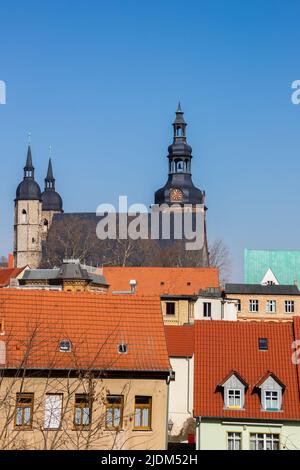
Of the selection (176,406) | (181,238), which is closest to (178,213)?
(181,238)

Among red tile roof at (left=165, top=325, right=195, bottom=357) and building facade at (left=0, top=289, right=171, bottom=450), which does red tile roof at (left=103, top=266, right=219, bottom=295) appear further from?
building facade at (left=0, top=289, right=171, bottom=450)

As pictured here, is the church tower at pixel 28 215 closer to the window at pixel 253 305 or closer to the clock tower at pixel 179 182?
the clock tower at pixel 179 182

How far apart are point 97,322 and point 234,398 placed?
5.95m

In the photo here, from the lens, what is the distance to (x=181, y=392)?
40.2 m

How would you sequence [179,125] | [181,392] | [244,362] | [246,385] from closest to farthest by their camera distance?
[246,385]
[244,362]
[181,392]
[179,125]

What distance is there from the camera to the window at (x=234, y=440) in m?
27.6

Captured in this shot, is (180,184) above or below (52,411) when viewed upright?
above

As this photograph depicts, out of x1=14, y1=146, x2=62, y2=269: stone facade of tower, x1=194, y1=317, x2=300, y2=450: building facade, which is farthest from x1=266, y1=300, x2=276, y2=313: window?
x1=14, y1=146, x2=62, y2=269: stone facade of tower

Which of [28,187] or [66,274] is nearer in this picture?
[66,274]

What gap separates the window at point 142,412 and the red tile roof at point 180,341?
15412 mm

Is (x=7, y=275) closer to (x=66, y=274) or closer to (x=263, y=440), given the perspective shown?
(x=66, y=274)

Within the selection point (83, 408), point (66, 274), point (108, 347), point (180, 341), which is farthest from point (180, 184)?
point (83, 408)

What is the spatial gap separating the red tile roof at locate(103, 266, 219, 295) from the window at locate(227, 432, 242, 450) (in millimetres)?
46004

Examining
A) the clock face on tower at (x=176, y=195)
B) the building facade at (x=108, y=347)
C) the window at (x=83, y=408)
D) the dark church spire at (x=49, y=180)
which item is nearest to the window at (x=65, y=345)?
the building facade at (x=108, y=347)
